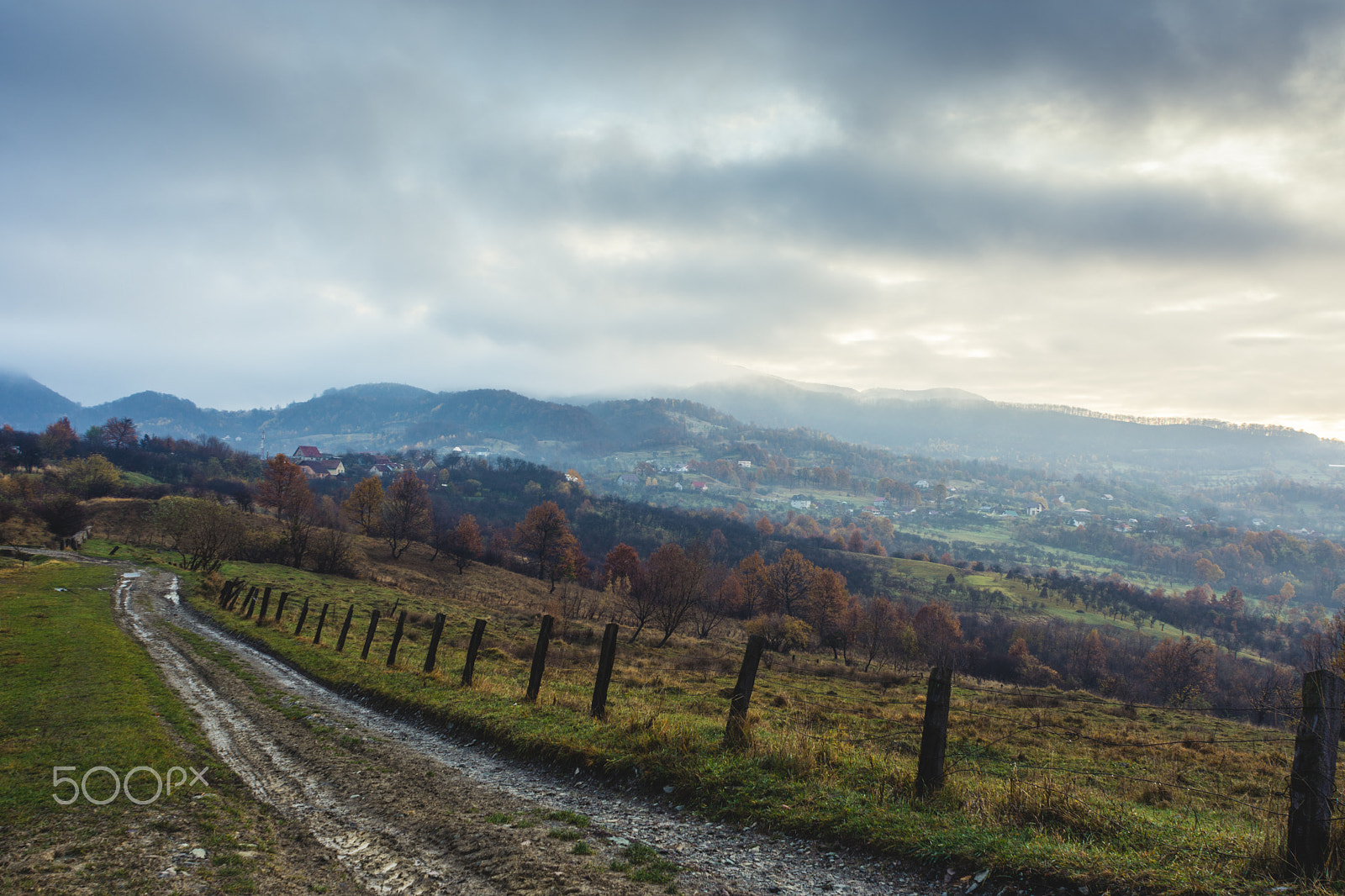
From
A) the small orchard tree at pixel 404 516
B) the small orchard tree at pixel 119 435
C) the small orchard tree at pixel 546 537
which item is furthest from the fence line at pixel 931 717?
the small orchard tree at pixel 119 435

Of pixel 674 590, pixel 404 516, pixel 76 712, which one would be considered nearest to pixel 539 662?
pixel 76 712

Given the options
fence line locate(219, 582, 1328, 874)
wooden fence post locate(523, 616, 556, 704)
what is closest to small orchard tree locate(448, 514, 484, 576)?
fence line locate(219, 582, 1328, 874)

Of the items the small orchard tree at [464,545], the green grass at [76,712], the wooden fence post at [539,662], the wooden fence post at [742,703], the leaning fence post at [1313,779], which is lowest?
the small orchard tree at [464,545]

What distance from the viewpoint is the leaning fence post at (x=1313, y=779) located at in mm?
5316

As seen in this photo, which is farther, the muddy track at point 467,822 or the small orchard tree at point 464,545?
the small orchard tree at point 464,545

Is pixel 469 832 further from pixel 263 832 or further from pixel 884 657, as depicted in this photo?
pixel 884 657

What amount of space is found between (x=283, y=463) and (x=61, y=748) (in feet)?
340

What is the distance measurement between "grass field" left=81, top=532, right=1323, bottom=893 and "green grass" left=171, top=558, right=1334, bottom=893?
0.04 metres

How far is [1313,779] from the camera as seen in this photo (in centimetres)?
539

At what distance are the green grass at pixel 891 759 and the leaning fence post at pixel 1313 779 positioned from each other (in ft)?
0.89

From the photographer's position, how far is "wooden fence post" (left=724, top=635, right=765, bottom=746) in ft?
32.6

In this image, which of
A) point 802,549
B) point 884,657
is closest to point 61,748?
point 884,657

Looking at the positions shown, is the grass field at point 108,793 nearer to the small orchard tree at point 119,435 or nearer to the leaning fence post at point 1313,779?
the leaning fence post at point 1313,779

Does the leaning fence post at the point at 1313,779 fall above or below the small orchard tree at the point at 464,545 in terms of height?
above
